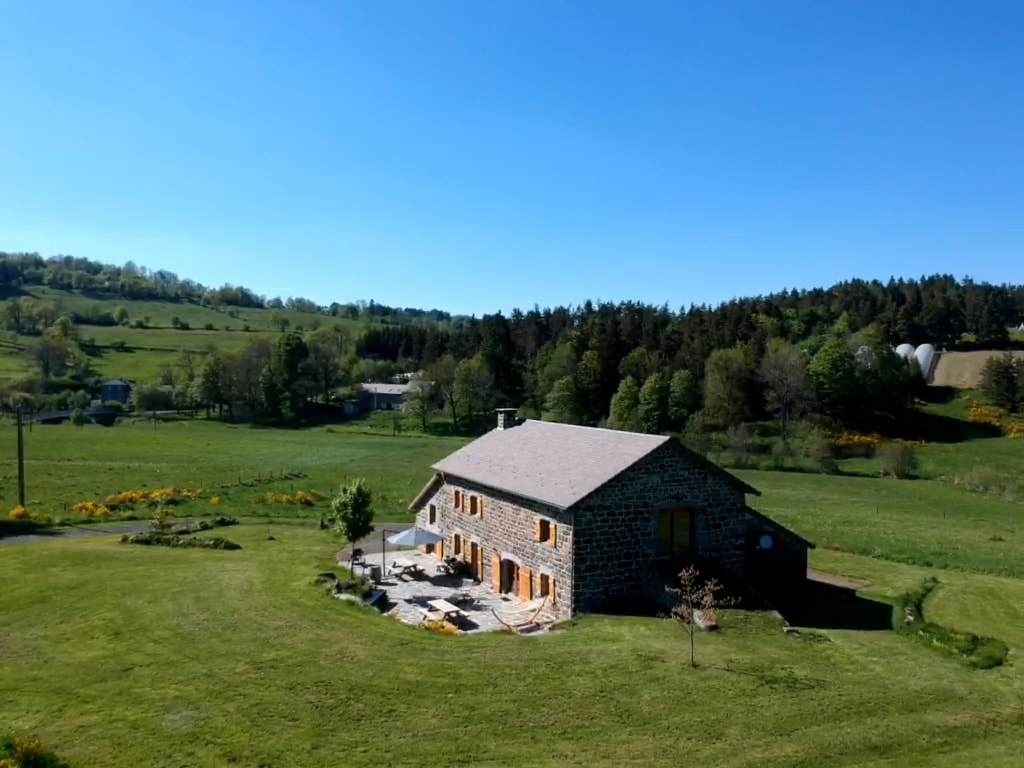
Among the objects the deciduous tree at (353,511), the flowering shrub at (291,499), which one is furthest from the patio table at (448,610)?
the flowering shrub at (291,499)

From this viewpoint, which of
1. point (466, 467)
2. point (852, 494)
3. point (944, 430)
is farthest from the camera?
point (944, 430)

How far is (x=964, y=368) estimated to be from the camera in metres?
112

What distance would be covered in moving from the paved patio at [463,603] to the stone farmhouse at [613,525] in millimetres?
545

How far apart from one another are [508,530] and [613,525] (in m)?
4.76

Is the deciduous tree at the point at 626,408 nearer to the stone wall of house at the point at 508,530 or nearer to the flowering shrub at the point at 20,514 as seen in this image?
the stone wall of house at the point at 508,530

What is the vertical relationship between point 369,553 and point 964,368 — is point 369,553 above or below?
below

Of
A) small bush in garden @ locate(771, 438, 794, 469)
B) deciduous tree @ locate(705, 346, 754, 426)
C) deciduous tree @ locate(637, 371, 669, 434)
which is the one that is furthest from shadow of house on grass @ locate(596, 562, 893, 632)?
deciduous tree @ locate(705, 346, 754, 426)

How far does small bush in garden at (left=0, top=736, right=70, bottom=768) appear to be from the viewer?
1301 cm

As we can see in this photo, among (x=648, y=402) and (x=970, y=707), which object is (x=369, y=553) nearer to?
(x=970, y=707)

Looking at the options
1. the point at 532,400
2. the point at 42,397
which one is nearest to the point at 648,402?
the point at 532,400

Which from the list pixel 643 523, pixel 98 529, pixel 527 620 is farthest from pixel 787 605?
pixel 98 529

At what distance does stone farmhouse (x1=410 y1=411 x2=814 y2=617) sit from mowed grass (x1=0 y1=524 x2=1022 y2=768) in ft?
6.81

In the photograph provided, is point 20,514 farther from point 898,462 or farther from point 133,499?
point 898,462

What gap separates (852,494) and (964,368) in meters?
68.2
